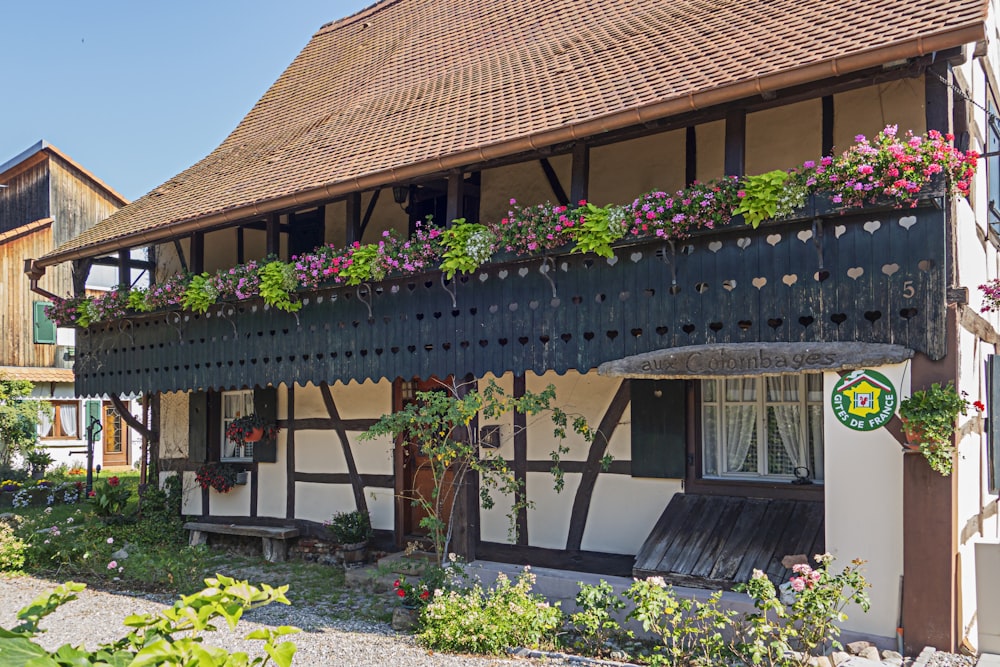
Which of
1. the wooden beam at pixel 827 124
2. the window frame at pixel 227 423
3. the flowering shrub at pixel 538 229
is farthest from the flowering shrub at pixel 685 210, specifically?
the window frame at pixel 227 423

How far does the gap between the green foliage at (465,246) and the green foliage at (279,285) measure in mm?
2195

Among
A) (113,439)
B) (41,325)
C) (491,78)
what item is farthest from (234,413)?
(113,439)

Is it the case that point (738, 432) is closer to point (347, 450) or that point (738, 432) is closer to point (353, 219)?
point (353, 219)

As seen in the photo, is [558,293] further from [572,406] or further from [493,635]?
[493,635]

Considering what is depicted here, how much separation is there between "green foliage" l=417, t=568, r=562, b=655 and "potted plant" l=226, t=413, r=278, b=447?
5249 mm

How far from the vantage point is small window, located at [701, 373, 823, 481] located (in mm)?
7191

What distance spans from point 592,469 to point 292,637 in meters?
3.16

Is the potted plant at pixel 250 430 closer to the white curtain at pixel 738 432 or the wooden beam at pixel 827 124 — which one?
the white curtain at pixel 738 432

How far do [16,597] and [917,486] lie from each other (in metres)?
8.74

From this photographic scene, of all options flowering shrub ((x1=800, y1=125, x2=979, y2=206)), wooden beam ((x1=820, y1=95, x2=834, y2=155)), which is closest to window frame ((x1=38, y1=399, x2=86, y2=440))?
wooden beam ((x1=820, y1=95, x2=834, y2=155))

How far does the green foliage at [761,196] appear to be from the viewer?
19.2 ft

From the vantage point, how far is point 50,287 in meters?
22.7

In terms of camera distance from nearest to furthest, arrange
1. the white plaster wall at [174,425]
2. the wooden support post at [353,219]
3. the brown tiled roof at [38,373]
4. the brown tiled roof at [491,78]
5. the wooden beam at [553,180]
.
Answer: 1. the brown tiled roof at [491,78]
2. the wooden beam at [553,180]
3. the wooden support post at [353,219]
4. the white plaster wall at [174,425]
5. the brown tiled roof at [38,373]

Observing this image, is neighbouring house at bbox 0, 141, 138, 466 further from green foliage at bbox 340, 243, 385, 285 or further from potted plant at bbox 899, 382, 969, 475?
potted plant at bbox 899, 382, 969, 475
